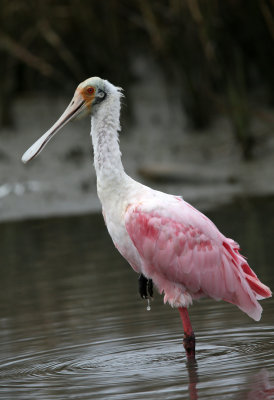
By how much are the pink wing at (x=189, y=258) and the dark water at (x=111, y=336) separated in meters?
0.39

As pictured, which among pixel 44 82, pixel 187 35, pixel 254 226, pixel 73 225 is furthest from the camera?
pixel 44 82

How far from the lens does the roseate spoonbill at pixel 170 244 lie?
789 centimetres

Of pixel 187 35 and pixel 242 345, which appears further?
pixel 187 35

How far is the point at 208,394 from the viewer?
21.4 ft

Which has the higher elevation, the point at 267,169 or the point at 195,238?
the point at 267,169

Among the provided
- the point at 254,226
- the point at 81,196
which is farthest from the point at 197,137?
the point at 254,226

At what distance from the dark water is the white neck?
1320 millimetres

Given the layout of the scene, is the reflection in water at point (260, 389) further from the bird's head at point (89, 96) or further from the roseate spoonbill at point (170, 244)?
the bird's head at point (89, 96)

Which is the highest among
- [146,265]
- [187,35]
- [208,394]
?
[187,35]

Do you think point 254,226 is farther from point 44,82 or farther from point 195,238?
point 44,82

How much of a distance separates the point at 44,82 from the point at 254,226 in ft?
32.3

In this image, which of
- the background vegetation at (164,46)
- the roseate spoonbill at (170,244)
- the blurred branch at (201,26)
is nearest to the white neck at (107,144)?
the roseate spoonbill at (170,244)

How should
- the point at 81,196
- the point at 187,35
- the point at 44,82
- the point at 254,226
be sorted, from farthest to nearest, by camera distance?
the point at 44,82
the point at 187,35
the point at 81,196
the point at 254,226

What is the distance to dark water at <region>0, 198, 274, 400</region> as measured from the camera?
6.96 m
